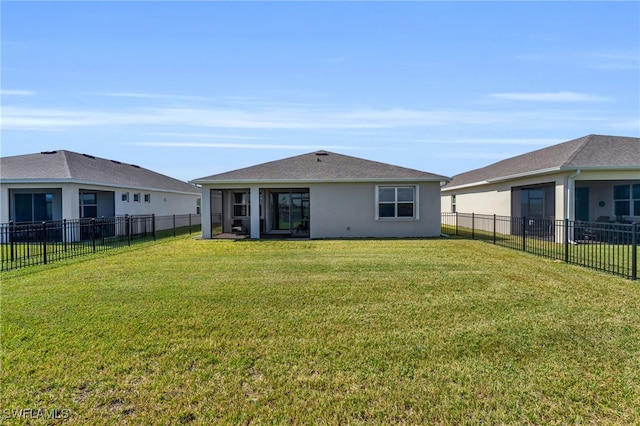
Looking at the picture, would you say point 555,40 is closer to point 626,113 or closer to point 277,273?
point 626,113

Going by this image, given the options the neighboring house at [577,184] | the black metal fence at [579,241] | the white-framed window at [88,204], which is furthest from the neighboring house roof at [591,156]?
the white-framed window at [88,204]

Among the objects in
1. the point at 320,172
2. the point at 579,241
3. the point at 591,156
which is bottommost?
the point at 579,241

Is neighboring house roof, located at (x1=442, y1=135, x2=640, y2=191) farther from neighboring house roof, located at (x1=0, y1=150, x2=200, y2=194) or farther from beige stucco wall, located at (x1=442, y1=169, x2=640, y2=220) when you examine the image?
neighboring house roof, located at (x1=0, y1=150, x2=200, y2=194)

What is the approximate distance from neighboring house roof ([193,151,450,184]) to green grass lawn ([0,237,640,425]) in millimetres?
8315

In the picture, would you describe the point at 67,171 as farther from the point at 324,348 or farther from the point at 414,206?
the point at 324,348

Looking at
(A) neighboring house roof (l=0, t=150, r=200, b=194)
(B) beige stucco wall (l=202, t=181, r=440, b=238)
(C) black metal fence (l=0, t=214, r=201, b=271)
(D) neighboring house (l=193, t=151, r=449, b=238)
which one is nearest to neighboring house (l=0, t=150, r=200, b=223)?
(A) neighboring house roof (l=0, t=150, r=200, b=194)

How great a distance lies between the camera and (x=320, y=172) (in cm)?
1661

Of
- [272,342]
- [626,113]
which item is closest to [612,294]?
[272,342]

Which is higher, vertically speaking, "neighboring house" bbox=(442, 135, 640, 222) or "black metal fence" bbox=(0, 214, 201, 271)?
"neighboring house" bbox=(442, 135, 640, 222)

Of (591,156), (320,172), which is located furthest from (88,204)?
(591,156)

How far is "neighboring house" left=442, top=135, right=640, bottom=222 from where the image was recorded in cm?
1414

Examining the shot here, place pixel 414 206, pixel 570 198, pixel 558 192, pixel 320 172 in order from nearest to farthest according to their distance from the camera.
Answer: pixel 570 198 < pixel 558 192 < pixel 414 206 < pixel 320 172

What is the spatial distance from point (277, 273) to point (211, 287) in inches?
69.0

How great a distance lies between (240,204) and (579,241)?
15.5 m
